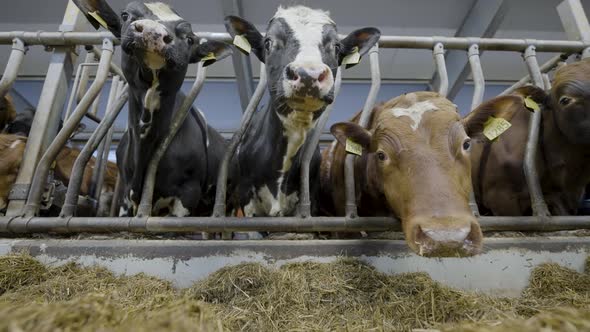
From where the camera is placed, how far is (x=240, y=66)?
25.1 ft

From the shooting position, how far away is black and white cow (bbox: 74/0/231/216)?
210 centimetres

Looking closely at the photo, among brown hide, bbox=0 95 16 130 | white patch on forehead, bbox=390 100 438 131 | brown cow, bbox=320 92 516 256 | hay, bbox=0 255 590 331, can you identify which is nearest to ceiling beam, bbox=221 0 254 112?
brown hide, bbox=0 95 16 130

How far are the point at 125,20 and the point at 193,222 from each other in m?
1.38

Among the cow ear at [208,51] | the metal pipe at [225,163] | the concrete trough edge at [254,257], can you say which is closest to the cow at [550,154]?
the concrete trough edge at [254,257]

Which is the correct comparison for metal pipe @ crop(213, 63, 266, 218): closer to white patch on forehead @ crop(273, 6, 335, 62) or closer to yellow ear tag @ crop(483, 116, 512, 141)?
white patch on forehead @ crop(273, 6, 335, 62)

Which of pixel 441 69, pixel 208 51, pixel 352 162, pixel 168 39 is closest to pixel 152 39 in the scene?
pixel 168 39

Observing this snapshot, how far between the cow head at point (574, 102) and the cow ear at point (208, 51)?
8.01ft

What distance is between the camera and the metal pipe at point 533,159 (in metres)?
2.29

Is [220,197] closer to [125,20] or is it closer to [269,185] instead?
[269,185]

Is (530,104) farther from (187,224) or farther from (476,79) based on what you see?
(187,224)

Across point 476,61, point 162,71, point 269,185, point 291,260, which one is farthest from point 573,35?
point 162,71

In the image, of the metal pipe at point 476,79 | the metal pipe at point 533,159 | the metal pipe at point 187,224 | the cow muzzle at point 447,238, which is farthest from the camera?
the metal pipe at point 476,79

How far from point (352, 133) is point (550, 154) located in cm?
175

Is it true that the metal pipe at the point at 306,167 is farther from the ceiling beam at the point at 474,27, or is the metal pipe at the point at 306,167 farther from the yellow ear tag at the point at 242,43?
the ceiling beam at the point at 474,27
